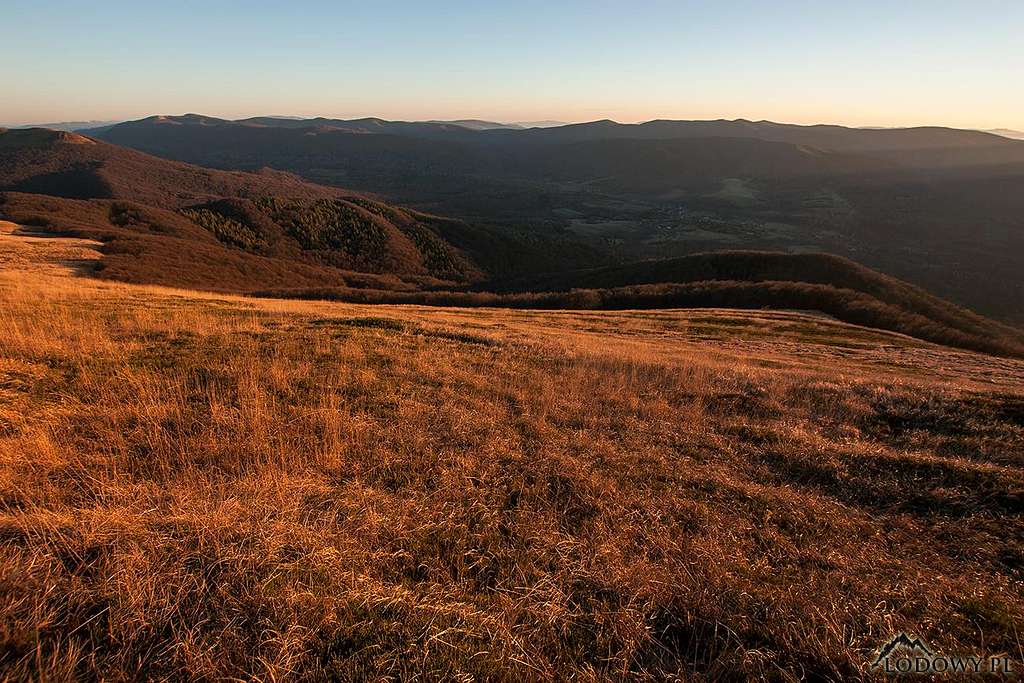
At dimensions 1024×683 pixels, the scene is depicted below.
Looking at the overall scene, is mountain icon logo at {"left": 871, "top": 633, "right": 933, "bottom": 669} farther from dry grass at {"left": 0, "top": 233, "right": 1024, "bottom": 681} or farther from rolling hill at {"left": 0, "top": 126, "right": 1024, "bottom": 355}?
rolling hill at {"left": 0, "top": 126, "right": 1024, "bottom": 355}

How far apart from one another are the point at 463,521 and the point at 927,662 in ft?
11.5

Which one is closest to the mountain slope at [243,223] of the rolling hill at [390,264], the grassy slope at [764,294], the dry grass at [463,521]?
the rolling hill at [390,264]

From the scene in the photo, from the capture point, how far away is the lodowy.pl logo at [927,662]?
10.0 feet

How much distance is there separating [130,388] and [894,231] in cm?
19398

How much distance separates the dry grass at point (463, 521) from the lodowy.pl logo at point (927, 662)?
0.09 m

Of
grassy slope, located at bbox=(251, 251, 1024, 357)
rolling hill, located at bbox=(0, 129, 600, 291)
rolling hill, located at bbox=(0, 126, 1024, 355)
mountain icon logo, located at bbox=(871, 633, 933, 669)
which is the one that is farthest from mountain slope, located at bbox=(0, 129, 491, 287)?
mountain icon logo, located at bbox=(871, 633, 933, 669)

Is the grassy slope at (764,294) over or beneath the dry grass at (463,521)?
beneath

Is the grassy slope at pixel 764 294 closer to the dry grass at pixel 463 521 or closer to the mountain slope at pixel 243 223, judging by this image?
the mountain slope at pixel 243 223

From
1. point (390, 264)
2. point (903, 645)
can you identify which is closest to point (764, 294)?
point (903, 645)

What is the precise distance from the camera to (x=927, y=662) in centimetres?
312

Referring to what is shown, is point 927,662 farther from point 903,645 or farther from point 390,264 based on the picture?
point 390,264

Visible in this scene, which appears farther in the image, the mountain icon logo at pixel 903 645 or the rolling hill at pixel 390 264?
the rolling hill at pixel 390 264

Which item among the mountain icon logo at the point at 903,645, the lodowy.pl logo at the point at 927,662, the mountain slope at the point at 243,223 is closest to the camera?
the lodowy.pl logo at the point at 927,662

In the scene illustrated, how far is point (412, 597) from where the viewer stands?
3236 mm
